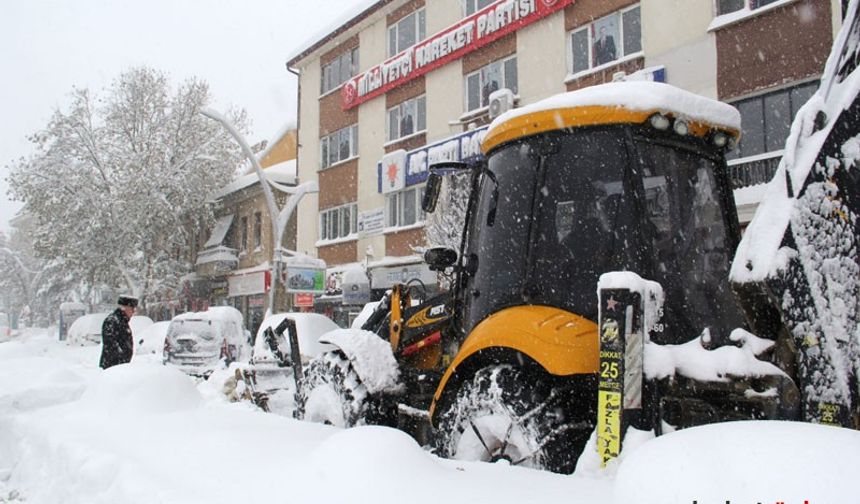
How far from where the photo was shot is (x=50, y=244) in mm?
32094

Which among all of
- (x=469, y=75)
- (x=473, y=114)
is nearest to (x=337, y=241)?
(x=473, y=114)

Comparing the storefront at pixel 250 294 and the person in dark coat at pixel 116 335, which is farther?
the storefront at pixel 250 294

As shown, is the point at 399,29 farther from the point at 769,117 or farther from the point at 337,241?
the point at 769,117

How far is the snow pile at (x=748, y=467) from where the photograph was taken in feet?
6.19

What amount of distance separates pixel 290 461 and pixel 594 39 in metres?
13.4

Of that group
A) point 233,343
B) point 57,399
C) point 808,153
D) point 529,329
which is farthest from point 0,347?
point 808,153

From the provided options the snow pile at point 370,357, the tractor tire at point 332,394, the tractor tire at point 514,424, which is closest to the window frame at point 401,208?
the tractor tire at point 332,394

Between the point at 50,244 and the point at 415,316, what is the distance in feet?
103

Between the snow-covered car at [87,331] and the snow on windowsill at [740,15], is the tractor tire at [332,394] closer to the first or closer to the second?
the snow on windowsill at [740,15]

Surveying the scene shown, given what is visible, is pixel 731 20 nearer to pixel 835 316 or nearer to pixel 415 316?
pixel 415 316

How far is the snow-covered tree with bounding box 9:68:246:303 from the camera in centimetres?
3144

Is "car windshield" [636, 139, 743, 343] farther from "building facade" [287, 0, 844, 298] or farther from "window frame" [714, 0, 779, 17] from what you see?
"window frame" [714, 0, 779, 17]

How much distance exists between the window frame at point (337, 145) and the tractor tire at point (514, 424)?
20.2 metres

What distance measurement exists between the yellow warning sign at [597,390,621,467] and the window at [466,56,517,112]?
14.9 metres
